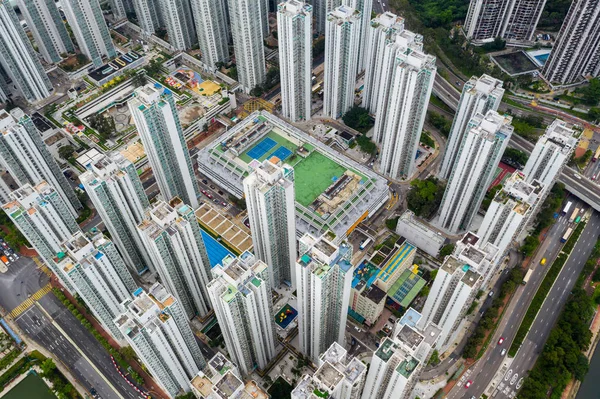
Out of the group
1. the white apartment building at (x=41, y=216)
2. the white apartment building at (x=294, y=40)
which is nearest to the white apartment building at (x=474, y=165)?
the white apartment building at (x=294, y=40)

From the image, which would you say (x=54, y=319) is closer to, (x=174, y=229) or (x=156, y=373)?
(x=156, y=373)

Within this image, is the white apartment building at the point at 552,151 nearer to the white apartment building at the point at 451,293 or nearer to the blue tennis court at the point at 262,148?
the white apartment building at the point at 451,293

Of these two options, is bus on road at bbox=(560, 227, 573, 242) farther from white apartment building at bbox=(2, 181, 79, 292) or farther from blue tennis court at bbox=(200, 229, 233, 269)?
white apartment building at bbox=(2, 181, 79, 292)

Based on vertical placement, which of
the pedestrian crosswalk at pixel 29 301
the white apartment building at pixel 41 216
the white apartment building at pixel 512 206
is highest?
the white apartment building at pixel 512 206

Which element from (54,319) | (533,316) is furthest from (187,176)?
(533,316)

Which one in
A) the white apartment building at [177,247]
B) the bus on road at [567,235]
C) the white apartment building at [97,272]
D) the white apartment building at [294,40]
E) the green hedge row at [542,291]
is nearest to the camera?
the white apartment building at [97,272]

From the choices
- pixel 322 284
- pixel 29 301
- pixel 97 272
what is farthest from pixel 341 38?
pixel 29 301
